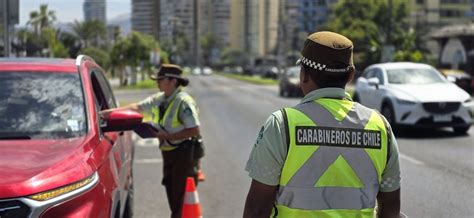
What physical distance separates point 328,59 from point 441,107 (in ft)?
38.6

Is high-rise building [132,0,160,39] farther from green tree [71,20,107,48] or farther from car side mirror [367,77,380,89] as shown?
green tree [71,20,107,48]

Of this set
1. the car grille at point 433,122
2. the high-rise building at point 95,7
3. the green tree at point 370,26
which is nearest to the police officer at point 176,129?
the car grille at point 433,122

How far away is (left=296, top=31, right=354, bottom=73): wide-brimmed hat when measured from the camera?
2.63 meters

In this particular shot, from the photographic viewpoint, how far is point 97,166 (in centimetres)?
409

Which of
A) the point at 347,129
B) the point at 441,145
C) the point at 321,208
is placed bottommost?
the point at 441,145

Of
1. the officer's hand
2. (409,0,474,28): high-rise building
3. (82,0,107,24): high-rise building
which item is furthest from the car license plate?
(409,0,474,28): high-rise building

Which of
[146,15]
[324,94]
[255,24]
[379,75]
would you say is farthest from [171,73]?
[255,24]

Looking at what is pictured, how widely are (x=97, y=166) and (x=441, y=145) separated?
9.54 m

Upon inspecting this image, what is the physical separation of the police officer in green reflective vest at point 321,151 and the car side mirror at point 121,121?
7.62ft

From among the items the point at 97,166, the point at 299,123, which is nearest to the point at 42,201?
the point at 97,166

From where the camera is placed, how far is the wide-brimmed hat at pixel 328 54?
8.63ft

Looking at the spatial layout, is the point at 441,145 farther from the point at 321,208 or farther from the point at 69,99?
the point at 321,208

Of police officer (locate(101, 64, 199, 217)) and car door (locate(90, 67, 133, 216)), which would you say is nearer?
car door (locate(90, 67, 133, 216))

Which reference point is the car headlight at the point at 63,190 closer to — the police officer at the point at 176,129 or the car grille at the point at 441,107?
the police officer at the point at 176,129
